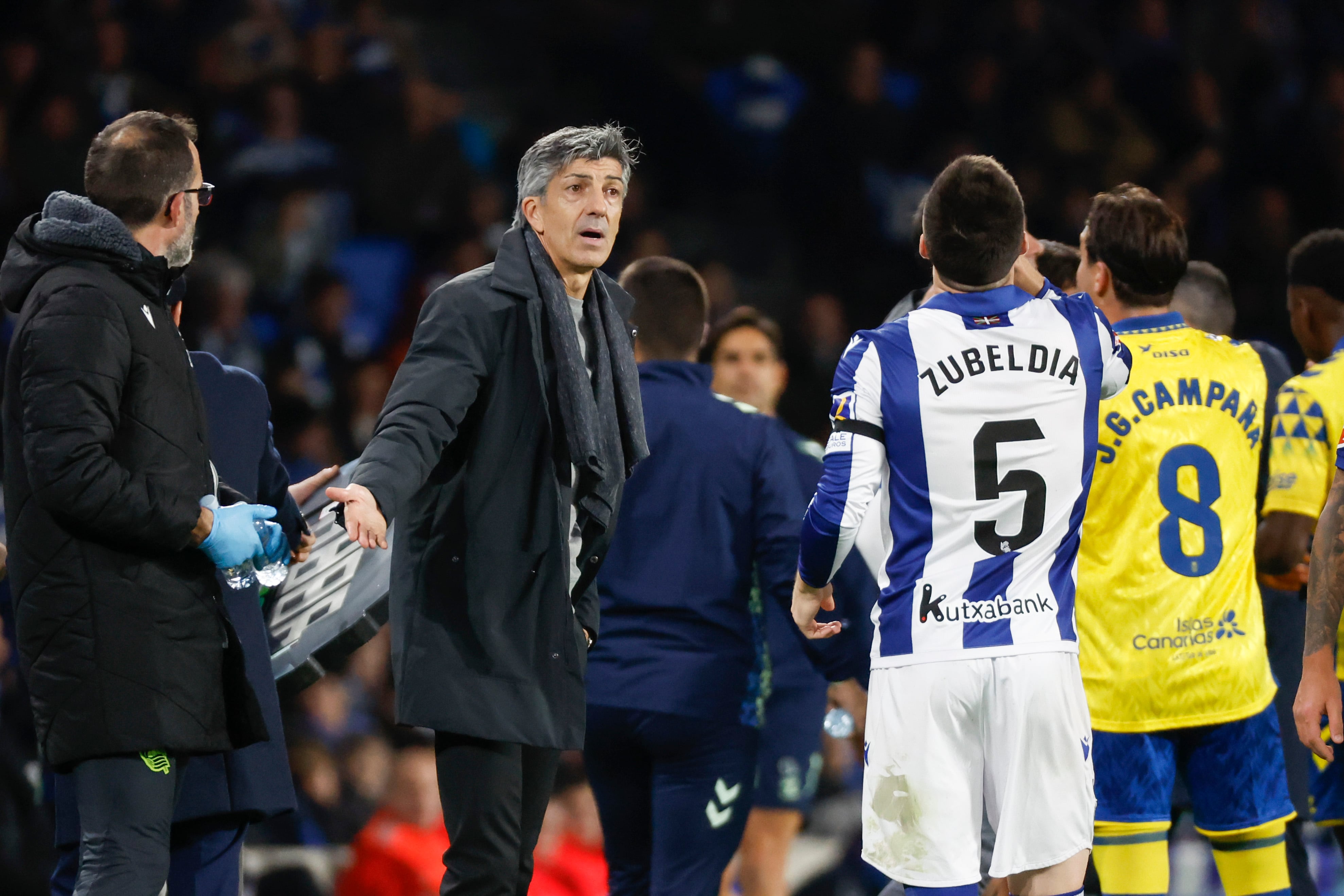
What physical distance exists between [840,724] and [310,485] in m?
1.68

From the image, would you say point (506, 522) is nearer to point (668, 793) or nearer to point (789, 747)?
point (668, 793)

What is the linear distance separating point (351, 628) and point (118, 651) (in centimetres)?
83

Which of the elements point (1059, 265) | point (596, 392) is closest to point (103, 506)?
point (596, 392)

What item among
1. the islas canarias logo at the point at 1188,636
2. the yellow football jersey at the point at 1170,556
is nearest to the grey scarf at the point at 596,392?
the yellow football jersey at the point at 1170,556

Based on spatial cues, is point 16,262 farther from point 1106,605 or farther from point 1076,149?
point 1076,149

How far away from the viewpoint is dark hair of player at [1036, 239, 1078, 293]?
461cm

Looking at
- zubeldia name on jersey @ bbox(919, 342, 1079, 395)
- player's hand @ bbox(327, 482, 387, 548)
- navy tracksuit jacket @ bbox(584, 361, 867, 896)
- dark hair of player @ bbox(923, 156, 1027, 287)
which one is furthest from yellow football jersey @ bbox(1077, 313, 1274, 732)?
player's hand @ bbox(327, 482, 387, 548)

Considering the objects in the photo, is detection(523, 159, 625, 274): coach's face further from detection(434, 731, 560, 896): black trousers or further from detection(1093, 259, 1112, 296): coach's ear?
detection(1093, 259, 1112, 296): coach's ear

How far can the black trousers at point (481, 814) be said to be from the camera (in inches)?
117

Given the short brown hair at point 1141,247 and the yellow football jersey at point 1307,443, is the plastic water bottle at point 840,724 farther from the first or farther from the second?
the short brown hair at point 1141,247

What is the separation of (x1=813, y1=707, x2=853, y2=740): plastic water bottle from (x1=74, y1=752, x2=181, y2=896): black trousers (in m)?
1.98

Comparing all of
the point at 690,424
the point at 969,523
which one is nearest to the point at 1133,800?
the point at 969,523

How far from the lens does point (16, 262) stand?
10.2ft

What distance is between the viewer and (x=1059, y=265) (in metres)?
4.61
